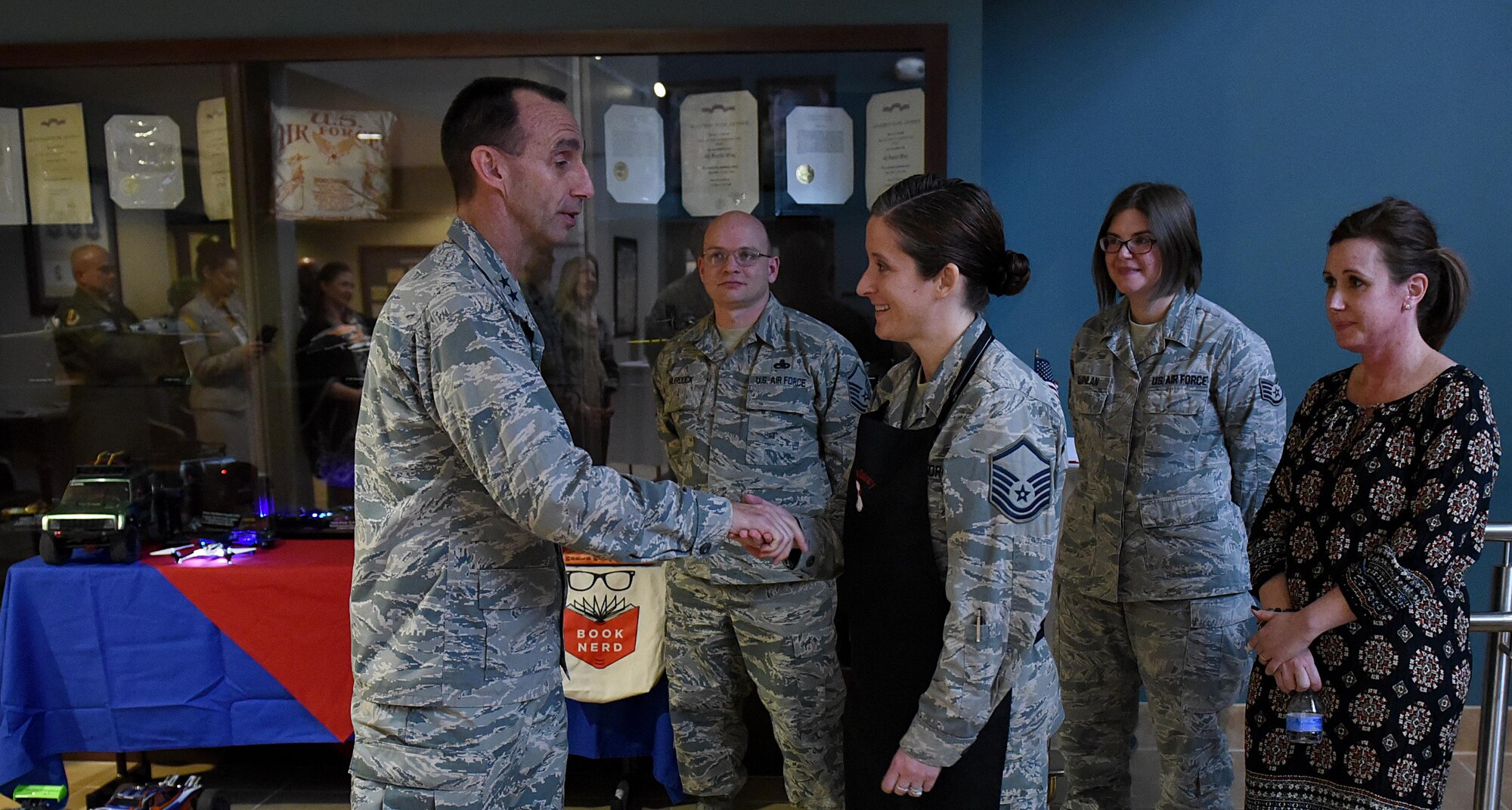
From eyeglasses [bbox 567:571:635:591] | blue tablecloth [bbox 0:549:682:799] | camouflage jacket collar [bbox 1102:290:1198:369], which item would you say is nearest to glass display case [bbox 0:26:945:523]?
eyeglasses [bbox 567:571:635:591]

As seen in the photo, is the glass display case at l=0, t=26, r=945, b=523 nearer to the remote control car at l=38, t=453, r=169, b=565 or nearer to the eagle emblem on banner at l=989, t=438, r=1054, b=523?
the remote control car at l=38, t=453, r=169, b=565

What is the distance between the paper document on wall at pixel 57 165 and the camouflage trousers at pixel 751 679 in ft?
8.50

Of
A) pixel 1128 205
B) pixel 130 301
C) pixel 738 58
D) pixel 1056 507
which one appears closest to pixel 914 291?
pixel 1056 507

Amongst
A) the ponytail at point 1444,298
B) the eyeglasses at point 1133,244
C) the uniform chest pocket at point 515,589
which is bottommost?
the uniform chest pocket at point 515,589

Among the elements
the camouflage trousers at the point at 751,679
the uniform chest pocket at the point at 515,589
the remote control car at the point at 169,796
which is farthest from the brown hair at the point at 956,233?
the remote control car at the point at 169,796

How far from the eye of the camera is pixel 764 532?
1820mm

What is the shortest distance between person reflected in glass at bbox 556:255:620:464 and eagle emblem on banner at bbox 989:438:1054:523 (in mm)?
2193

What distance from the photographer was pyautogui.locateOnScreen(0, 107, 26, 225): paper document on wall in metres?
3.60

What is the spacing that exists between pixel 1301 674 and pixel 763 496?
143 centimetres

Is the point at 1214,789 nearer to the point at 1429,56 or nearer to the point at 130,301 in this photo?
the point at 1429,56

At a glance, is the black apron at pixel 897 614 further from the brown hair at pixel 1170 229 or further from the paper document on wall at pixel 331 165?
the paper document on wall at pixel 331 165

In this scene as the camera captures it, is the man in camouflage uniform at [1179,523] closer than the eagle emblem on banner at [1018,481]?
No

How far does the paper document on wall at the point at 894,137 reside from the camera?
3365 mm

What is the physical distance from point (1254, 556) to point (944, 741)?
978 mm
